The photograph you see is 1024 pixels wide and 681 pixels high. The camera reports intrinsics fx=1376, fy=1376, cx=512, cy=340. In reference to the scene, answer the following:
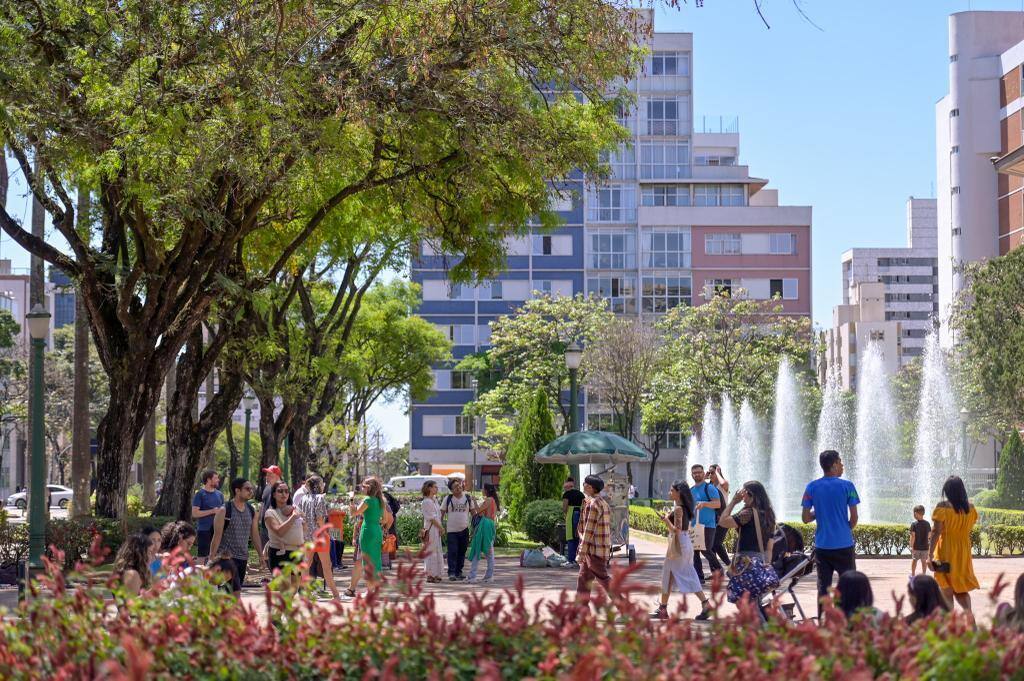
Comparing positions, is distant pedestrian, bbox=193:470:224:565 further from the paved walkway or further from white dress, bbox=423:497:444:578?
white dress, bbox=423:497:444:578

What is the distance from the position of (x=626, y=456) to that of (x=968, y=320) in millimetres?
26860

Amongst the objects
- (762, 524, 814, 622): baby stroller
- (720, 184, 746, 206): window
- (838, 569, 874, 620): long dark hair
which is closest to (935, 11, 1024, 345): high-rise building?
(720, 184, 746, 206): window

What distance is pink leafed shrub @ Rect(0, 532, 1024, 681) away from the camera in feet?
18.2

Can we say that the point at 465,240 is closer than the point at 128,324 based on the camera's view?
No

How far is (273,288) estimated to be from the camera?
96.1 feet

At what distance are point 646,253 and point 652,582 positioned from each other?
226ft

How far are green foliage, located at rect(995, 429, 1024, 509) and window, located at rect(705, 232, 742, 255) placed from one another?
40.7 meters

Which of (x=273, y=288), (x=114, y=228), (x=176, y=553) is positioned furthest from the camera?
(x=273, y=288)

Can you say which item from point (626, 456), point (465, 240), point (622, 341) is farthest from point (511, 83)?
point (622, 341)

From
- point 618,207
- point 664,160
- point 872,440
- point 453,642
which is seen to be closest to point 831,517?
point 453,642

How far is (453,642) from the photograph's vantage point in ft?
20.0

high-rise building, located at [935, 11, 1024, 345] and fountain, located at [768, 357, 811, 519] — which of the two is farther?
high-rise building, located at [935, 11, 1024, 345]

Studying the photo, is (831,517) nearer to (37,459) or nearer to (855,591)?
(855,591)

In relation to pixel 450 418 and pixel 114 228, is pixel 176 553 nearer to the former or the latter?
pixel 114 228
